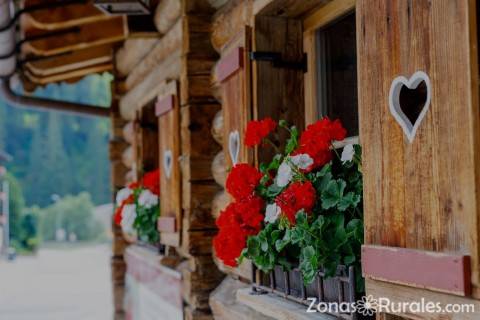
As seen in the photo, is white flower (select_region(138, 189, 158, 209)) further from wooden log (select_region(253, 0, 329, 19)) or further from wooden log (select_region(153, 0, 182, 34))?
wooden log (select_region(253, 0, 329, 19))

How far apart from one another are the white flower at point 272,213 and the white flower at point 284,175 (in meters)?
0.07

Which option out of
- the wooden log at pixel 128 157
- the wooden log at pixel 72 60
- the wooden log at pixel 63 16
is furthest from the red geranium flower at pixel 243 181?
the wooden log at pixel 72 60

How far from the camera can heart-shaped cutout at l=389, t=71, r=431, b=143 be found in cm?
165

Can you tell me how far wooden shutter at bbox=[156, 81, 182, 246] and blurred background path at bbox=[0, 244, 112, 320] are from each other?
6.40 meters

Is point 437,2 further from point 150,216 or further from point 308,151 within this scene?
point 150,216

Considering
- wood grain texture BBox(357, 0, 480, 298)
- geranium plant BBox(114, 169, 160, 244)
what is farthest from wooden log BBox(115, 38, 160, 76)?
wood grain texture BBox(357, 0, 480, 298)

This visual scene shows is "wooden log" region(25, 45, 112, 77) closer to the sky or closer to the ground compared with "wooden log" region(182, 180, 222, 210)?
closer to the sky

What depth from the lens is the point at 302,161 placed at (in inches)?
85.3

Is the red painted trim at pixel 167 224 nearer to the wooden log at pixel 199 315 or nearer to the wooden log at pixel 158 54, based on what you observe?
the wooden log at pixel 199 315

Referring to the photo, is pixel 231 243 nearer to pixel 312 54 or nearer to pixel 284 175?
pixel 284 175

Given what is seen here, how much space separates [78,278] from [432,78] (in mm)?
16777

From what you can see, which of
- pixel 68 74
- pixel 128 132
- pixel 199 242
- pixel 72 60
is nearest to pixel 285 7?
pixel 199 242

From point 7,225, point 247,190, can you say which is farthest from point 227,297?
point 7,225

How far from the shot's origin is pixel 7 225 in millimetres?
31641
